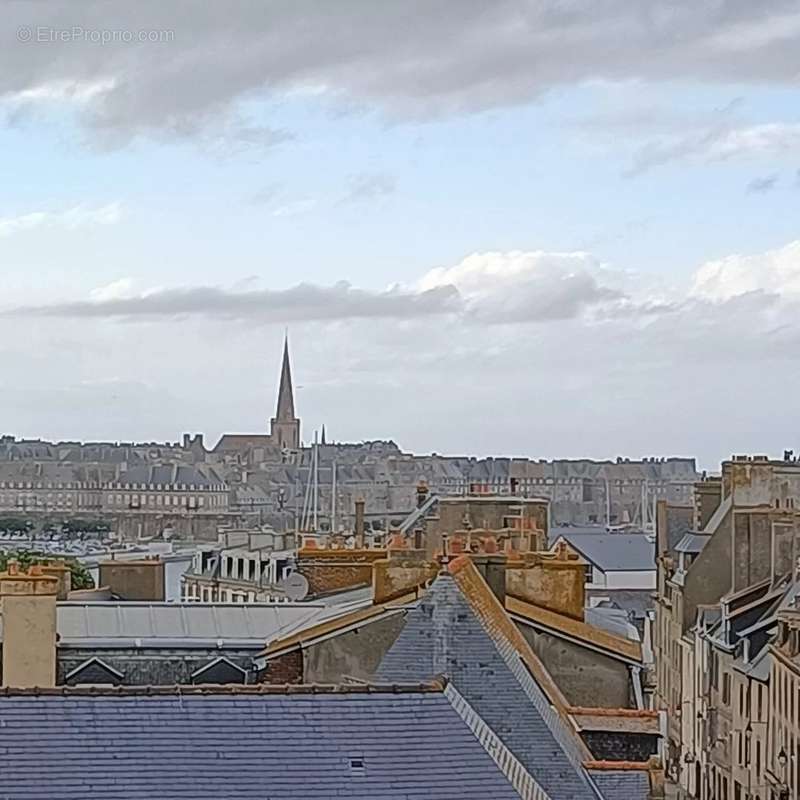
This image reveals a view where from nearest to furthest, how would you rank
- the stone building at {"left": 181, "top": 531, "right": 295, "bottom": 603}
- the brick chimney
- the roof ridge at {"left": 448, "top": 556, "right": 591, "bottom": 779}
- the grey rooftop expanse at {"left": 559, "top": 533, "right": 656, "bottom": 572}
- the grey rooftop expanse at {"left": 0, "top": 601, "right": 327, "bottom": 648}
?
1. the roof ridge at {"left": 448, "top": 556, "right": 591, "bottom": 779}
2. the brick chimney
3. the grey rooftop expanse at {"left": 0, "top": 601, "right": 327, "bottom": 648}
4. the stone building at {"left": 181, "top": 531, "right": 295, "bottom": 603}
5. the grey rooftop expanse at {"left": 559, "top": 533, "right": 656, "bottom": 572}

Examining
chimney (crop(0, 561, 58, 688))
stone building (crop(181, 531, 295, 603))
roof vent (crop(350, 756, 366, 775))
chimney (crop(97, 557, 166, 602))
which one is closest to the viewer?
roof vent (crop(350, 756, 366, 775))

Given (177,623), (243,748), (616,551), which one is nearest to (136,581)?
(177,623)

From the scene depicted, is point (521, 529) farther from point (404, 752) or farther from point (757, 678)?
point (757, 678)

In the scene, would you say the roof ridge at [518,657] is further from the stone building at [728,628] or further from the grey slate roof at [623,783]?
the stone building at [728,628]

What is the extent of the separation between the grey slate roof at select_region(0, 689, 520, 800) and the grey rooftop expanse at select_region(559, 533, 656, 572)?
245ft

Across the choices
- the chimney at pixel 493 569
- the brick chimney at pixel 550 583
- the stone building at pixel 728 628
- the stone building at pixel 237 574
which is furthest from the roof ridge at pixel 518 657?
the stone building at pixel 237 574

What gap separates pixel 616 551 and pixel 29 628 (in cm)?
7307

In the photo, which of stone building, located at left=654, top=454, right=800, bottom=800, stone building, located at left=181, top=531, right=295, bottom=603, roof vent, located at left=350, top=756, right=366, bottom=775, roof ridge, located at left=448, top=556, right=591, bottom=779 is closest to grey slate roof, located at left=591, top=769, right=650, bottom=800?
roof ridge, located at left=448, top=556, right=591, bottom=779

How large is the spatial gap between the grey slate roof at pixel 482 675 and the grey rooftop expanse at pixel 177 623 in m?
9.32

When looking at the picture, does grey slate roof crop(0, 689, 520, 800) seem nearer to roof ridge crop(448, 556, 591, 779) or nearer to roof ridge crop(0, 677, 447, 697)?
roof ridge crop(0, 677, 447, 697)

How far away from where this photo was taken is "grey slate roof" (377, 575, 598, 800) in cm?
1677

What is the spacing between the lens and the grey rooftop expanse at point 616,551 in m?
90.8

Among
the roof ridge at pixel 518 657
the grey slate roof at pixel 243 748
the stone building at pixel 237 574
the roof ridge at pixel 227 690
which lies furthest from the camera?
the stone building at pixel 237 574

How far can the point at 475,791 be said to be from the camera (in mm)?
13812
